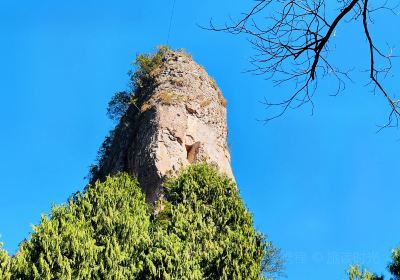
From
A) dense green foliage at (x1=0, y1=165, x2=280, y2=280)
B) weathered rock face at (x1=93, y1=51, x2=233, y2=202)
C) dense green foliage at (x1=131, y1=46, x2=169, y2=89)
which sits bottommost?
dense green foliage at (x1=0, y1=165, x2=280, y2=280)

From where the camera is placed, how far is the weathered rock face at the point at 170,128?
27.1 meters

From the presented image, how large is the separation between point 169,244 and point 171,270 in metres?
1.04

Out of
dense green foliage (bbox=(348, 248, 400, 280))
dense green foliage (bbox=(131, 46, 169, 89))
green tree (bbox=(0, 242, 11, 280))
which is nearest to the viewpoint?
green tree (bbox=(0, 242, 11, 280))

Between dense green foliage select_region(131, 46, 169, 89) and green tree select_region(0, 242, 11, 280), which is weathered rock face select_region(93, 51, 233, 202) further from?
green tree select_region(0, 242, 11, 280)

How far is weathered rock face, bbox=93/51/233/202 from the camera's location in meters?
27.1

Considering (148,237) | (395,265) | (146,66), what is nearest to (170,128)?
(146,66)

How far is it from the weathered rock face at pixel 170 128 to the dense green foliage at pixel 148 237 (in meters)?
2.94

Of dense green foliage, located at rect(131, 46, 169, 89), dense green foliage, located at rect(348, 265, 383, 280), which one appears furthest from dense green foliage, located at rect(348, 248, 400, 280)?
dense green foliage, located at rect(131, 46, 169, 89)

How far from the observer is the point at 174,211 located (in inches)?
813

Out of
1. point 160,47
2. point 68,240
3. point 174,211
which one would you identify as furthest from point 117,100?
point 68,240

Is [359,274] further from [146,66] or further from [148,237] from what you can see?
[146,66]

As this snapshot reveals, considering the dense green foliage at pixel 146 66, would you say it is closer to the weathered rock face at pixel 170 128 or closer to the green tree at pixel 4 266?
the weathered rock face at pixel 170 128

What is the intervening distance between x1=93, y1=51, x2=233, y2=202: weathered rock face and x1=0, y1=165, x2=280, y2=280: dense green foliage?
2.94 metres

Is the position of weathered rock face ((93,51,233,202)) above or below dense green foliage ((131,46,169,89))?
below
